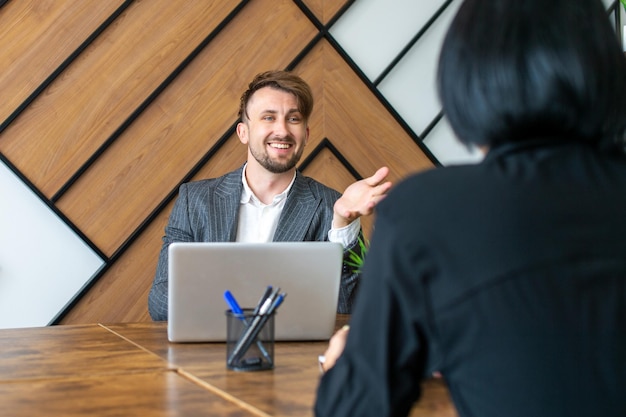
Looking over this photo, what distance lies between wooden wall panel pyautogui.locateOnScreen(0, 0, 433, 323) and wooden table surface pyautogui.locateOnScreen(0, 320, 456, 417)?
4.36 ft

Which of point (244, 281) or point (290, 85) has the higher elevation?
point (290, 85)

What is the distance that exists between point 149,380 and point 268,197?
156cm

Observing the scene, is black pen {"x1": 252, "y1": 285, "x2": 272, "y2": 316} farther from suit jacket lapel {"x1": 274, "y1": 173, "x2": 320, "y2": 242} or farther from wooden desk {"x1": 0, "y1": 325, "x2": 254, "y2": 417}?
suit jacket lapel {"x1": 274, "y1": 173, "x2": 320, "y2": 242}

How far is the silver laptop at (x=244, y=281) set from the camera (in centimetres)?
162

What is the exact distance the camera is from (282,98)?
2891mm

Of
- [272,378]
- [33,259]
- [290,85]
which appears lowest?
[272,378]

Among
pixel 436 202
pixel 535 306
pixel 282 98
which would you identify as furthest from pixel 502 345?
pixel 282 98

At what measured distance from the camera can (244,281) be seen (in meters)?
1.63

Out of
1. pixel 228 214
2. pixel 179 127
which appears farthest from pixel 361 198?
pixel 179 127

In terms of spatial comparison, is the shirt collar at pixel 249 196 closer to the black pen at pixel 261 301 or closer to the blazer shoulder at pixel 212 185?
the blazer shoulder at pixel 212 185

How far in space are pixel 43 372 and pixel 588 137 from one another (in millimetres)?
1007

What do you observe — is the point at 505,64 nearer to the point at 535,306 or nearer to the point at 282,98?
the point at 535,306

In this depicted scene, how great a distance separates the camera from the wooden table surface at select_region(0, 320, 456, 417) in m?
1.09

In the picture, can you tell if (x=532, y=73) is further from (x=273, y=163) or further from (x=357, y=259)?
(x=273, y=163)
